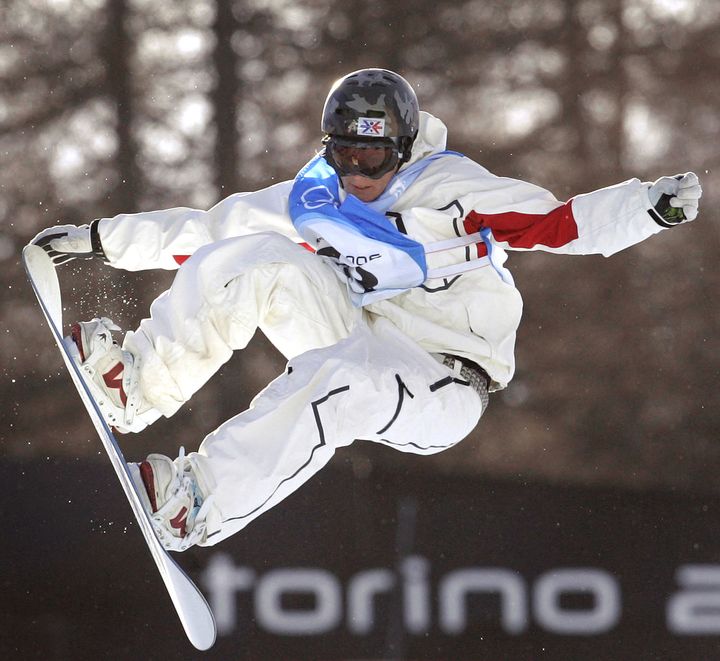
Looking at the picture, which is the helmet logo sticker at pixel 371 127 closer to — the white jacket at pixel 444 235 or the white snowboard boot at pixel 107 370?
the white jacket at pixel 444 235

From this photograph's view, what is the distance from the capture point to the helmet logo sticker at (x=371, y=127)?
105 inches

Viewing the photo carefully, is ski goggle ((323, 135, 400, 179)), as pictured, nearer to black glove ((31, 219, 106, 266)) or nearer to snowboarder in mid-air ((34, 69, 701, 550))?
snowboarder in mid-air ((34, 69, 701, 550))

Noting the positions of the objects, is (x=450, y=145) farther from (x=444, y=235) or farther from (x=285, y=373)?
(x=285, y=373)

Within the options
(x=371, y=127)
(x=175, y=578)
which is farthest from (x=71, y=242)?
(x=175, y=578)

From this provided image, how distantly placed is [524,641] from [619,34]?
93.4 inches

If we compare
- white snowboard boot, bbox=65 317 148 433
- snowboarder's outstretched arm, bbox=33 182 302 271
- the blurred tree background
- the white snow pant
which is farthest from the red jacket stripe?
the blurred tree background

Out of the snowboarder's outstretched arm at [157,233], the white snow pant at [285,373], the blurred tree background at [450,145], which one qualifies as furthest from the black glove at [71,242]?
the blurred tree background at [450,145]

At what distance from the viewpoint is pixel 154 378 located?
2469 millimetres

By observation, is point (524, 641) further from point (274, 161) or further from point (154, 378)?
point (154, 378)

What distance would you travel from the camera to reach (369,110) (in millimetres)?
2680

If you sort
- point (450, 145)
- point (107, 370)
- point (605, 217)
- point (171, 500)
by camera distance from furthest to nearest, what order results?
point (450, 145) < point (605, 217) < point (107, 370) < point (171, 500)

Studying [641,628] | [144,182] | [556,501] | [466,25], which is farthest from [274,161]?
[641,628]

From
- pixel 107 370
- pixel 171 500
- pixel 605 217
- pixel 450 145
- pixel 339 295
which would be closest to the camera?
pixel 171 500

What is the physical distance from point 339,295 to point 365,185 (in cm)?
27
